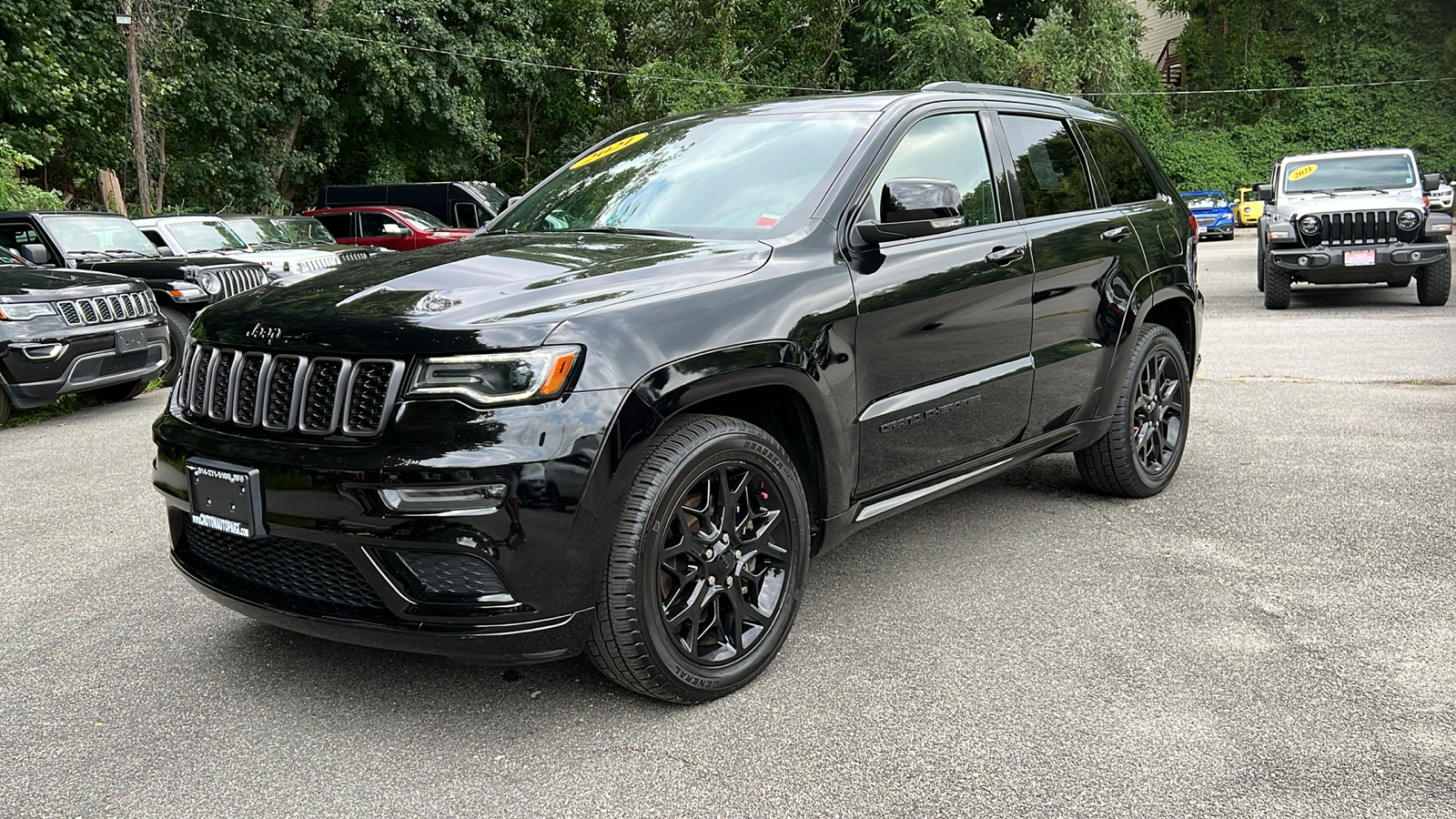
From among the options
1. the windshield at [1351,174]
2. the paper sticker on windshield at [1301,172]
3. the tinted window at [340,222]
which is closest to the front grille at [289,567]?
the windshield at [1351,174]

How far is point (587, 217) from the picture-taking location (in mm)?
4195

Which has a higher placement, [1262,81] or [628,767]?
[1262,81]

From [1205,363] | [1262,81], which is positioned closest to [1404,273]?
[1205,363]

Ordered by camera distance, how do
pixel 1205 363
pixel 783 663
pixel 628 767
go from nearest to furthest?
pixel 628 767 → pixel 783 663 → pixel 1205 363

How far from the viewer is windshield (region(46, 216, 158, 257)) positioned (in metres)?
11.0

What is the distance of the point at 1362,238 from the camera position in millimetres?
13164

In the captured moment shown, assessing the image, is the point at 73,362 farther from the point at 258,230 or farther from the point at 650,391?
the point at 650,391

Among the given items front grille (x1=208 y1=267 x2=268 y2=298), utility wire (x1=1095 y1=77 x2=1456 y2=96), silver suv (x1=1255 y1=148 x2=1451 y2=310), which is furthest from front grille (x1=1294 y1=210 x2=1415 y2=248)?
utility wire (x1=1095 y1=77 x2=1456 y2=96)

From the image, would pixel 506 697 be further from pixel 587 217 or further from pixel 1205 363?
pixel 1205 363

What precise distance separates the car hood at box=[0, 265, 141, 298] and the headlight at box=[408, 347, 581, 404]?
689 cm

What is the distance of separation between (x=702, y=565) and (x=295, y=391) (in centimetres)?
117

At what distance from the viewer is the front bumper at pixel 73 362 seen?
26.4ft

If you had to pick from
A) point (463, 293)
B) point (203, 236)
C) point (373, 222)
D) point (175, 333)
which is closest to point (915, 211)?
point (463, 293)

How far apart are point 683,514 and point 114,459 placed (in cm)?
527
